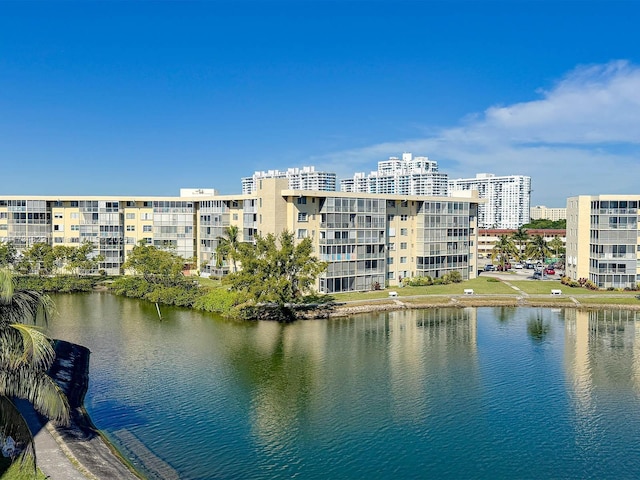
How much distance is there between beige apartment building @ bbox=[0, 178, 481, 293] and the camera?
204ft

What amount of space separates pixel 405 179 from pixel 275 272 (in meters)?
133

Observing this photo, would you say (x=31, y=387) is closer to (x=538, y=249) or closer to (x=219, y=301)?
(x=219, y=301)

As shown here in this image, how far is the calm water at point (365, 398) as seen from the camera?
2359cm

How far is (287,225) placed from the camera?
61.7m

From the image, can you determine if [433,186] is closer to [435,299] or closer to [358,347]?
[435,299]

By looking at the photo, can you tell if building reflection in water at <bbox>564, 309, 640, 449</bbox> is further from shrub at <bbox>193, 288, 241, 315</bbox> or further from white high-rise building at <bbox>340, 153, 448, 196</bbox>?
white high-rise building at <bbox>340, 153, 448, 196</bbox>

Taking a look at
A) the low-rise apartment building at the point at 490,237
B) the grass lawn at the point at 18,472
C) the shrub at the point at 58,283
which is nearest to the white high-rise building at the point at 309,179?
the low-rise apartment building at the point at 490,237

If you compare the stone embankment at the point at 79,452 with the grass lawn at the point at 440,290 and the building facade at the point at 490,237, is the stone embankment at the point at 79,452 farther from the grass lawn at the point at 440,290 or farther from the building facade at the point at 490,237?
the building facade at the point at 490,237

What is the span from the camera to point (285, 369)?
1401 inches

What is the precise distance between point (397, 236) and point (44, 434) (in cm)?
5253

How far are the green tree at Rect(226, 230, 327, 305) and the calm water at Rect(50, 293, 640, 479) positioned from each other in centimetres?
338

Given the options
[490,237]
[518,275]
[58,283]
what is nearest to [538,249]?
[518,275]

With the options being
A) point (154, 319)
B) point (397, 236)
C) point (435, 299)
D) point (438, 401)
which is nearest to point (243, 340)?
point (154, 319)

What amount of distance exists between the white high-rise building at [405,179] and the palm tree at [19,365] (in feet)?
535
